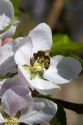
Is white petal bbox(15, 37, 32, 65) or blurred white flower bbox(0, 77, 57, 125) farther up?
white petal bbox(15, 37, 32, 65)

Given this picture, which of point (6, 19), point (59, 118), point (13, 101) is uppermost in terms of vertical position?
point (6, 19)

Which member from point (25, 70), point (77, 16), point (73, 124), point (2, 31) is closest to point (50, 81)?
point (25, 70)

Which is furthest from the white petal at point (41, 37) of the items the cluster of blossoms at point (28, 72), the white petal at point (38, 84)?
the white petal at point (38, 84)

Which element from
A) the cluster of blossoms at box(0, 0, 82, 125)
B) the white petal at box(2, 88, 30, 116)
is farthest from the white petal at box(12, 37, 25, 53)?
the white petal at box(2, 88, 30, 116)

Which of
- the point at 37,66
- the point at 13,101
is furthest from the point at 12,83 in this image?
the point at 37,66

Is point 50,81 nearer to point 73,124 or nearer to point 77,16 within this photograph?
point 73,124

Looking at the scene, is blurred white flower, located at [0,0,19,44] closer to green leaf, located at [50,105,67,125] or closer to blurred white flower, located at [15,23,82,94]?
blurred white flower, located at [15,23,82,94]

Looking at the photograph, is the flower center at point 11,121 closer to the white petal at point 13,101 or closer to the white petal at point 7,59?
the white petal at point 13,101

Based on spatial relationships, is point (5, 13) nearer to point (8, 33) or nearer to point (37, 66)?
point (8, 33)
